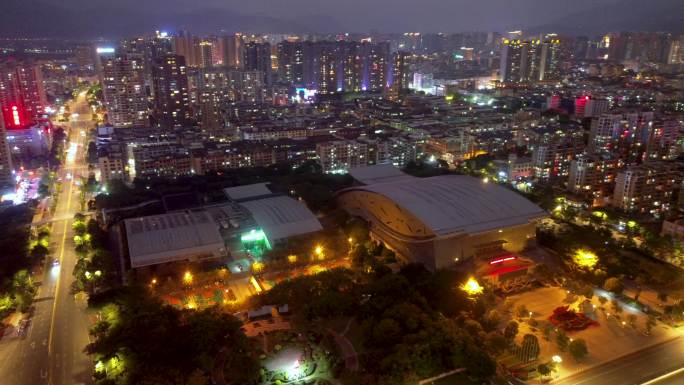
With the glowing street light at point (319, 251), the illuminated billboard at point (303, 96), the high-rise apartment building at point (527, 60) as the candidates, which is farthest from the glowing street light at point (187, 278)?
the high-rise apartment building at point (527, 60)

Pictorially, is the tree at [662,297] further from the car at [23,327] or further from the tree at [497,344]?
the car at [23,327]

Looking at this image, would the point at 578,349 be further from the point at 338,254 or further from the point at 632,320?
the point at 338,254

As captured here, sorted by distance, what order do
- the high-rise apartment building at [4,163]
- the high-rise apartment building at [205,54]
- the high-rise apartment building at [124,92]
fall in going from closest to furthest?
1. the high-rise apartment building at [4,163]
2. the high-rise apartment building at [124,92]
3. the high-rise apartment building at [205,54]

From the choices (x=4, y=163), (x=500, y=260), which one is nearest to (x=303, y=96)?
(x=4, y=163)

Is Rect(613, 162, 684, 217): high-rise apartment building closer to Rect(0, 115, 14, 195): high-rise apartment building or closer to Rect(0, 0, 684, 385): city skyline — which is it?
Rect(0, 0, 684, 385): city skyline

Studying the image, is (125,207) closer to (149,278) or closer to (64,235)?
(64,235)

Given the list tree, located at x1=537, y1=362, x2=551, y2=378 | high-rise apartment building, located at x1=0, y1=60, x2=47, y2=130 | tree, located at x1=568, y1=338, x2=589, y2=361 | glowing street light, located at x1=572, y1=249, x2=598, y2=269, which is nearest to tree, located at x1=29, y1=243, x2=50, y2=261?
tree, located at x1=537, y1=362, x2=551, y2=378
